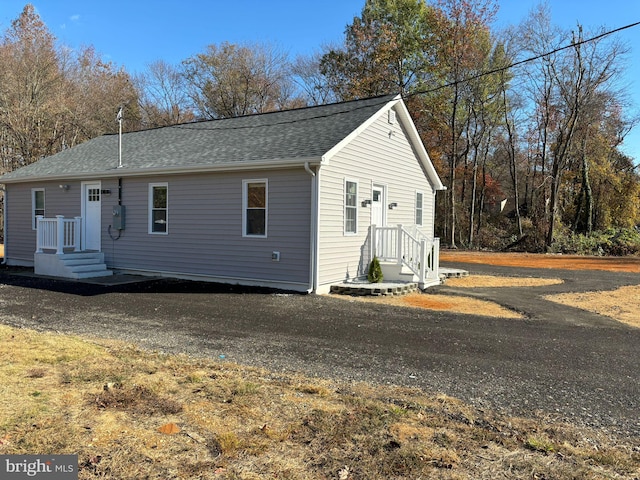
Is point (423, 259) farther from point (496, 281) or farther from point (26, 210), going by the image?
point (26, 210)

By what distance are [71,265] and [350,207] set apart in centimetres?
757

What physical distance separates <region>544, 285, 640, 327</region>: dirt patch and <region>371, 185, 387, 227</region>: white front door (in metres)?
4.44

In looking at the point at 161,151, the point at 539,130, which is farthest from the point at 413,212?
the point at 539,130

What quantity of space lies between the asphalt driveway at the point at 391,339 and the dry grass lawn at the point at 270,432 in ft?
1.69

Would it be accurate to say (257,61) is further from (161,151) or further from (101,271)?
(101,271)

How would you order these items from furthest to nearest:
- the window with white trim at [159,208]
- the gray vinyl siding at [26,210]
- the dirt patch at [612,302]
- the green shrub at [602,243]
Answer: the green shrub at [602,243] → the gray vinyl siding at [26,210] → the window with white trim at [159,208] → the dirt patch at [612,302]

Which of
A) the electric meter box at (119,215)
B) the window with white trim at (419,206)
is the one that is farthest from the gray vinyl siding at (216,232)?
the window with white trim at (419,206)

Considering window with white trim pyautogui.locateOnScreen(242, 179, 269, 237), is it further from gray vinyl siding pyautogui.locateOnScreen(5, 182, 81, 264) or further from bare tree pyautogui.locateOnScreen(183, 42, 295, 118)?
bare tree pyautogui.locateOnScreen(183, 42, 295, 118)

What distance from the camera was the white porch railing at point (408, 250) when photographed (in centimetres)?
1107

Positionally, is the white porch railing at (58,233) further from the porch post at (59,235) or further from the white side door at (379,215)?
the white side door at (379,215)

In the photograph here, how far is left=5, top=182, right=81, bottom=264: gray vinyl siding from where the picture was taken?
A: 1388cm

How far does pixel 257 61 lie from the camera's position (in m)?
32.2

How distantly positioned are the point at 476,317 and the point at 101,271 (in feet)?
32.4

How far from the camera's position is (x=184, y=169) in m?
11.3
